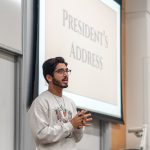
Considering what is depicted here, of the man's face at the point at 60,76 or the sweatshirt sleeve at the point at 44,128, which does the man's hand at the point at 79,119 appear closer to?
the sweatshirt sleeve at the point at 44,128

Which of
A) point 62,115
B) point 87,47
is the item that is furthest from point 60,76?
point 87,47

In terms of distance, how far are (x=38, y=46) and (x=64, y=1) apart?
0.70 m

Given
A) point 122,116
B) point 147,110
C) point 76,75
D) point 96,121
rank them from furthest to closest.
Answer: point 147,110
point 122,116
point 96,121
point 76,75

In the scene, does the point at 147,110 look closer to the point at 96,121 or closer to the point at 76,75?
the point at 96,121

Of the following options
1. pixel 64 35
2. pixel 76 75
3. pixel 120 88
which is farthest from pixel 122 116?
pixel 64 35

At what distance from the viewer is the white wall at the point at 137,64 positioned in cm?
535

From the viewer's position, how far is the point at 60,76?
2719 millimetres

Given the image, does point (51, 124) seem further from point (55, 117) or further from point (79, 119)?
point (79, 119)

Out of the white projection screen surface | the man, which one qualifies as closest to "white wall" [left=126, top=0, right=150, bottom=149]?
the white projection screen surface

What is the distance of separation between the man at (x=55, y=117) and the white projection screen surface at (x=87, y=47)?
0.64 m

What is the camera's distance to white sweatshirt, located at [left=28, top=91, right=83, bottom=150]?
2.55m

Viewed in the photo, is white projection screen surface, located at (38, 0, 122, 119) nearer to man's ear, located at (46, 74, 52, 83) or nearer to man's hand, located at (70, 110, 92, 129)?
man's ear, located at (46, 74, 52, 83)

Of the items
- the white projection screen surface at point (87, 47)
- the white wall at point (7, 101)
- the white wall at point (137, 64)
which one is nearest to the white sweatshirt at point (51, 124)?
the white wall at point (7, 101)

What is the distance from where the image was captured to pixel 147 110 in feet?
17.4
